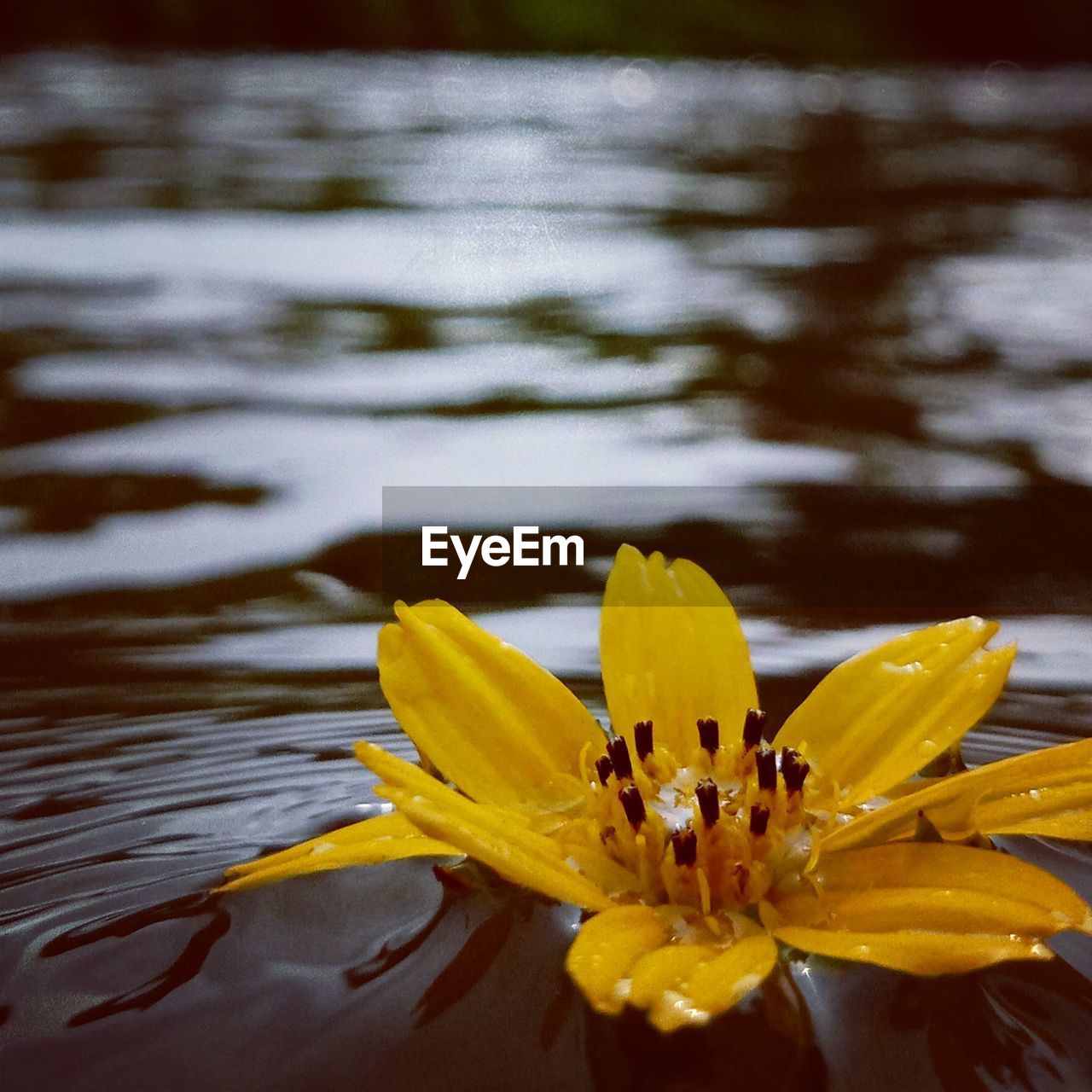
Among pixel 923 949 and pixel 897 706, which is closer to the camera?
pixel 923 949

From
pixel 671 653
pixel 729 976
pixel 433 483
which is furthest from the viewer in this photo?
pixel 433 483

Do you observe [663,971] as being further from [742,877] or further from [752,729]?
[752,729]

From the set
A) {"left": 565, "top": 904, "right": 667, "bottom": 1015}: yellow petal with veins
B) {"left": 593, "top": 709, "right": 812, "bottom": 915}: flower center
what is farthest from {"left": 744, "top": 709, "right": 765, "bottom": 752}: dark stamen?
{"left": 565, "top": 904, "right": 667, "bottom": 1015}: yellow petal with veins

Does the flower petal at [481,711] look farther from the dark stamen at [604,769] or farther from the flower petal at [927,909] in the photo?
the flower petal at [927,909]

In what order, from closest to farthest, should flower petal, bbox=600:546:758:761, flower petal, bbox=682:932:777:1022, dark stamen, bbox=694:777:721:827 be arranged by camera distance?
flower petal, bbox=682:932:777:1022 → dark stamen, bbox=694:777:721:827 → flower petal, bbox=600:546:758:761

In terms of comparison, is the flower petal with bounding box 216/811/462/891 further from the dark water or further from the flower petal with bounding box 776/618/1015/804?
the flower petal with bounding box 776/618/1015/804

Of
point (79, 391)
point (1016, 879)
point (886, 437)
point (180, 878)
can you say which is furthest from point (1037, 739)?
point (79, 391)

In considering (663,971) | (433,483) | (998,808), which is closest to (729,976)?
(663,971)
